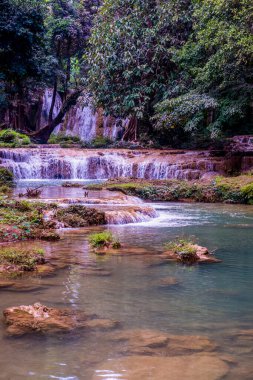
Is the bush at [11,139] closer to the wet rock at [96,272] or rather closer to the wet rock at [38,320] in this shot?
the wet rock at [96,272]

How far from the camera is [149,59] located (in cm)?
2591

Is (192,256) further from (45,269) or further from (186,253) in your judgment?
(45,269)

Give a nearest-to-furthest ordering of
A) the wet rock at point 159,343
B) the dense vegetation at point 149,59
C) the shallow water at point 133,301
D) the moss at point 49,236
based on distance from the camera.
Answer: the shallow water at point 133,301, the wet rock at point 159,343, the moss at point 49,236, the dense vegetation at point 149,59

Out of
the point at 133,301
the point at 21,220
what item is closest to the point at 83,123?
the point at 21,220

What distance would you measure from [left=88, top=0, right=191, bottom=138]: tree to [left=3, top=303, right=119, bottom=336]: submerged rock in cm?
2133

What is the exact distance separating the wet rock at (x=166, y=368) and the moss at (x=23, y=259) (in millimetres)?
2883

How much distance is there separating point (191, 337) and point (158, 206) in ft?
33.6

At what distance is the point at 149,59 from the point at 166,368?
2413cm

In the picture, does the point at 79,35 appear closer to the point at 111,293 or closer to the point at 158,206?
the point at 158,206

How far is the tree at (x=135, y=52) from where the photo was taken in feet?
81.0

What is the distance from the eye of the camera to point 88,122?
122 ft

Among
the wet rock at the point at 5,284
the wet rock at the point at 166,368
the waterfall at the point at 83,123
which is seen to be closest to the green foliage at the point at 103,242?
the wet rock at the point at 5,284

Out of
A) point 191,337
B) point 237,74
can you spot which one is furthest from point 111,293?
point 237,74

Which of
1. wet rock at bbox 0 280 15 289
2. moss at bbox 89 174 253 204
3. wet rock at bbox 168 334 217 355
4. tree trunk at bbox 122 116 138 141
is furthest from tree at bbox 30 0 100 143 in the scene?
wet rock at bbox 168 334 217 355
